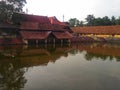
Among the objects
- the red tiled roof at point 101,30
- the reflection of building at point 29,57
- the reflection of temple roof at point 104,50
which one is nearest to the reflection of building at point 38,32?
the reflection of temple roof at point 104,50

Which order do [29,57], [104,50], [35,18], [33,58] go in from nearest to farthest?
1. [33,58]
2. [29,57]
3. [104,50]
4. [35,18]

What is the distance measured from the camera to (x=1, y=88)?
32.8 feet

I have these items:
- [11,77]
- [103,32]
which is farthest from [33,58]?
[103,32]

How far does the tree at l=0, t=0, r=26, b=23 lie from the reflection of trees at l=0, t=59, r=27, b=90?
18893 millimetres

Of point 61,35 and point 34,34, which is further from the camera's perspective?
point 61,35

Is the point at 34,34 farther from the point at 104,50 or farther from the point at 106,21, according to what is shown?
the point at 106,21

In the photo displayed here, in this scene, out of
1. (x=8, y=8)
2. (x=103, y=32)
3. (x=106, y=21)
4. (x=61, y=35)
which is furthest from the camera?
(x=106, y=21)

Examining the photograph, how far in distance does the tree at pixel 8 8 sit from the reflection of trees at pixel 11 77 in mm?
18893

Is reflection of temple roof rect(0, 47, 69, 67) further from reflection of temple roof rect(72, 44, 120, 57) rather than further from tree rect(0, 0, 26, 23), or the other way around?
tree rect(0, 0, 26, 23)

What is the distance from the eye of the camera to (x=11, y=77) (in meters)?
12.2

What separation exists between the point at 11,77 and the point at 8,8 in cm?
2305

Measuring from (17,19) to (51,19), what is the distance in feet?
33.9

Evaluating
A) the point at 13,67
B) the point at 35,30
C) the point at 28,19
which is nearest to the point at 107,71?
the point at 13,67

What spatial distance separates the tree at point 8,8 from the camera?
32.7 m
